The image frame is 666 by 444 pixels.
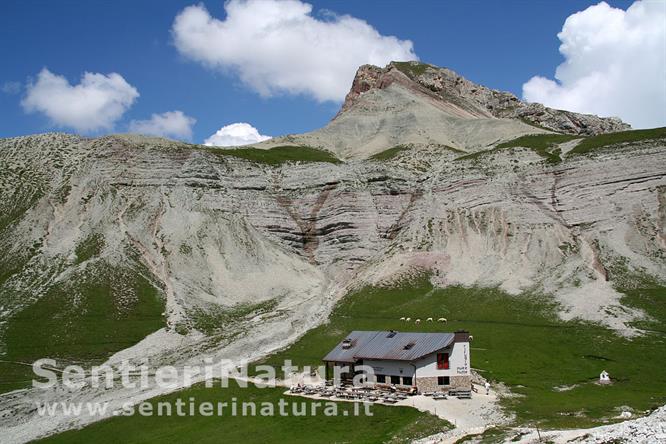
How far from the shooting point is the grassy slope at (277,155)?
155m

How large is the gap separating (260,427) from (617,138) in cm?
10507

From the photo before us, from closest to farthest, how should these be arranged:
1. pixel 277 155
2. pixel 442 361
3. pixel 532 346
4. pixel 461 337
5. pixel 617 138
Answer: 1. pixel 442 361
2. pixel 461 337
3. pixel 532 346
4. pixel 617 138
5. pixel 277 155

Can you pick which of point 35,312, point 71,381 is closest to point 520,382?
point 71,381

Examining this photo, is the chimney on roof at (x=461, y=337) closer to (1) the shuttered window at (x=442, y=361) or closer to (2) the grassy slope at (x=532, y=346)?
(1) the shuttered window at (x=442, y=361)

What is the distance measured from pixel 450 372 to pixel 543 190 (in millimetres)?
72702

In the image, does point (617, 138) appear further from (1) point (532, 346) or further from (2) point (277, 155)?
(2) point (277, 155)

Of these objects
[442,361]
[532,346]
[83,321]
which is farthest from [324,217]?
[442,361]

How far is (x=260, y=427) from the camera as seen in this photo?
183 ft

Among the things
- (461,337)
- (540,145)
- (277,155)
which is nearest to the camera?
(461,337)

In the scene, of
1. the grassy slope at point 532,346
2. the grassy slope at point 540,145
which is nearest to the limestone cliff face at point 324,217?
the grassy slope at point 540,145

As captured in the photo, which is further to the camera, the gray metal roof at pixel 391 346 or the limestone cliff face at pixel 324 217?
the limestone cliff face at pixel 324 217

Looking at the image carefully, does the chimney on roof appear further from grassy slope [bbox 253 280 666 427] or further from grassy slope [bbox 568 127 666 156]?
grassy slope [bbox 568 127 666 156]

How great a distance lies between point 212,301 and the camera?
110688 mm

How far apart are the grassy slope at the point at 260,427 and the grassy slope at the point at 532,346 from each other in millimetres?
10208
